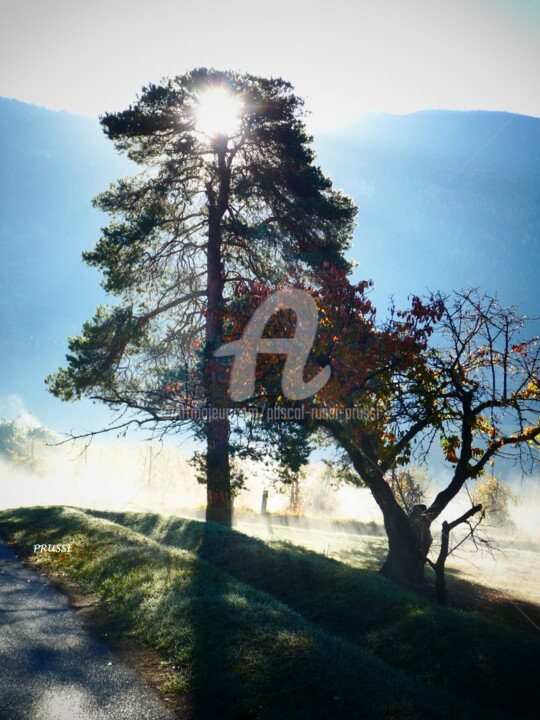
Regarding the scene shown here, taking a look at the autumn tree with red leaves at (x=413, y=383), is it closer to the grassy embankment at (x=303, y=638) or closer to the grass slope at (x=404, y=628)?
the grass slope at (x=404, y=628)

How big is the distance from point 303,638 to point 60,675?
3.29 meters

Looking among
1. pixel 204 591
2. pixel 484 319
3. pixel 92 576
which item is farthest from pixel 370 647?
pixel 484 319

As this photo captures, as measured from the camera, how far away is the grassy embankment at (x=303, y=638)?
591 centimetres

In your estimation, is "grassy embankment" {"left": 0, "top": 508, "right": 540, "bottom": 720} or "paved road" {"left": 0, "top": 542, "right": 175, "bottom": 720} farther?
"grassy embankment" {"left": 0, "top": 508, "right": 540, "bottom": 720}

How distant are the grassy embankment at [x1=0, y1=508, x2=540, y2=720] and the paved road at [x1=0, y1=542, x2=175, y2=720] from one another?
2.18ft

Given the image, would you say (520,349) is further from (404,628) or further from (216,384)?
(216,384)

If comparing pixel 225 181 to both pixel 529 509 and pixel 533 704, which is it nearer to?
pixel 533 704

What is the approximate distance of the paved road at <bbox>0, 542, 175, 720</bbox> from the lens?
5.39 metres

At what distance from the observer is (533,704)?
268 inches

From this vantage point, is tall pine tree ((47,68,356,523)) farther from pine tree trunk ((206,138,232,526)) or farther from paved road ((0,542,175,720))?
paved road ((0,542,175,720))

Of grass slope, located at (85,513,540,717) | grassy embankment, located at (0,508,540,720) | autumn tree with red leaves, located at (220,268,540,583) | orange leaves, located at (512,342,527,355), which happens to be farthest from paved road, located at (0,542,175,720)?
orange leaves, located at (512,342,527,355)

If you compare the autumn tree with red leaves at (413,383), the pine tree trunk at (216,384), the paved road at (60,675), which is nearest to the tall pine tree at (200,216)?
the pine tree trunk at (216,384)

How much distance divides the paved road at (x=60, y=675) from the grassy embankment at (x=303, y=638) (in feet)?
2.18

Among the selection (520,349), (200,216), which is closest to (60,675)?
(520,349)
